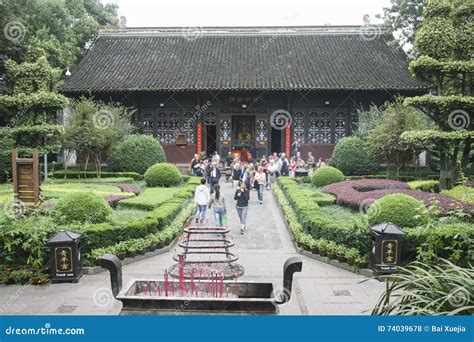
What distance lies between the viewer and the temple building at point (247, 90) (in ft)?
81.3

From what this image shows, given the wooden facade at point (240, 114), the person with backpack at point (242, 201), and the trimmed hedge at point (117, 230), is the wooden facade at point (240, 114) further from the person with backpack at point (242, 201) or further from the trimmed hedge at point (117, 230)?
the trimmed hedge at point (117, 230)

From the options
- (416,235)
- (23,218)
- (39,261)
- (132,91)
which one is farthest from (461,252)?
(132,91)

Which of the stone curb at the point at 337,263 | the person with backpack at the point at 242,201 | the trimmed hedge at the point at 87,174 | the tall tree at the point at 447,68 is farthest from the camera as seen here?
the trimmed hedge at the point at 87,174

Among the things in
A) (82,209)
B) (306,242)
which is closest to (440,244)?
(306,242)

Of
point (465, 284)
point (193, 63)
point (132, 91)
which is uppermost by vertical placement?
point (193, 63)

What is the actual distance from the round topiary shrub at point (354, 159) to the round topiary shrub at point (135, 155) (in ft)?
26.5

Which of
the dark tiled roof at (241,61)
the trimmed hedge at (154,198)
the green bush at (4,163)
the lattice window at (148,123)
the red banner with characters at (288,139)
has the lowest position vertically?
the trimmed hedge at (154,198)

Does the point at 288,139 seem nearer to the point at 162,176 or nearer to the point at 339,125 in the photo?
the point at 339,125

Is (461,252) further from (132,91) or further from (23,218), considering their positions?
(132,91)

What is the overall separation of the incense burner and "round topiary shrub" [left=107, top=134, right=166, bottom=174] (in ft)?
49.0

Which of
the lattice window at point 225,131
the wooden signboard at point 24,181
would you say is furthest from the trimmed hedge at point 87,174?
the wooden signboard at point 24,181

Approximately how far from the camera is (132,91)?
2475 cm

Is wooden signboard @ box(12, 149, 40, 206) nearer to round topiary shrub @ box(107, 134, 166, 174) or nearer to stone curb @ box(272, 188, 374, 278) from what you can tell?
stone curb @ box(272, 188, 374, 278)

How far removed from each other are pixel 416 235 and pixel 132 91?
18.7 metres
